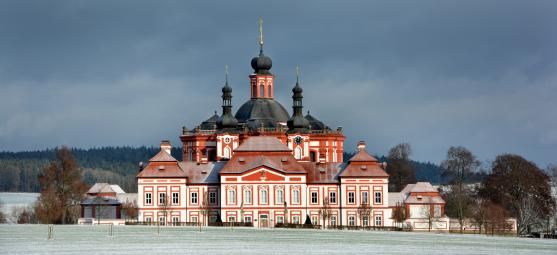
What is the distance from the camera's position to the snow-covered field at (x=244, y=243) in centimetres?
7038

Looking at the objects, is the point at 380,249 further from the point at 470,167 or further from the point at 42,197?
the point at 470,167

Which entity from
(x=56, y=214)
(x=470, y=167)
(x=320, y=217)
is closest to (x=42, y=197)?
(x=56, y=214)

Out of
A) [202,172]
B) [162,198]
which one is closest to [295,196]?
[202,172]

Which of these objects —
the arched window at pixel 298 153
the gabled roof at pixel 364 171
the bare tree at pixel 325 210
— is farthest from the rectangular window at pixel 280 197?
the arched window at pixel 298 153

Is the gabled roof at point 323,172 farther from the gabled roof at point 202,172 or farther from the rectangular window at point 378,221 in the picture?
the gabled roof at point 202,172

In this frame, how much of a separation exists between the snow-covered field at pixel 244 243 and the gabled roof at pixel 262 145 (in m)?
32.8

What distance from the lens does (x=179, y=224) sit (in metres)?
122

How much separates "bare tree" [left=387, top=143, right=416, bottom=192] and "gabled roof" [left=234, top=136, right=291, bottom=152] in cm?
4691

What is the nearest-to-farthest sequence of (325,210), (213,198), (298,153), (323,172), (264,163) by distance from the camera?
(264,163) < (325,210) < (213,198) < (323,172) < (298,153)

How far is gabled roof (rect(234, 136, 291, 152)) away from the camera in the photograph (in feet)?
420

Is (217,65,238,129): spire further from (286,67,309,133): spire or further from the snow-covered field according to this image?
the snow-covered field

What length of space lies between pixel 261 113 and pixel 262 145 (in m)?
17.8

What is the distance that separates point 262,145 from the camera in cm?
12862

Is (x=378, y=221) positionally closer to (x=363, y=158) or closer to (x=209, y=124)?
(x=363, y=158)
